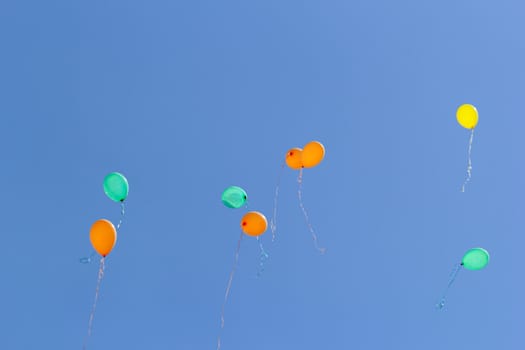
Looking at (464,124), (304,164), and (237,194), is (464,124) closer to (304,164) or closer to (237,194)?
(304,164)

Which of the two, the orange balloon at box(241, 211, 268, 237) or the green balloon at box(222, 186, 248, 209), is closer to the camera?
the orange balloon at box(241, 211, 268, 237)

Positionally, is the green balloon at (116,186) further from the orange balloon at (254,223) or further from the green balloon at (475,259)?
the green balloon at (475,259)

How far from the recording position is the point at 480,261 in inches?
467

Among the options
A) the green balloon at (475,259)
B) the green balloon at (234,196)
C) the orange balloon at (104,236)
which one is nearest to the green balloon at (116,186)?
the orange balloon at (104,236)

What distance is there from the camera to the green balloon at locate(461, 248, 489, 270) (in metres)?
11.8

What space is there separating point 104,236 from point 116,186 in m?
0.75

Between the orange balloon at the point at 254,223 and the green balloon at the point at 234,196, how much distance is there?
370 millimetres

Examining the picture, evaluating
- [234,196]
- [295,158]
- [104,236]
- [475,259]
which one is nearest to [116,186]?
[104,236]

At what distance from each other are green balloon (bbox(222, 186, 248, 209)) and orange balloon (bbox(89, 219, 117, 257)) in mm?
1738

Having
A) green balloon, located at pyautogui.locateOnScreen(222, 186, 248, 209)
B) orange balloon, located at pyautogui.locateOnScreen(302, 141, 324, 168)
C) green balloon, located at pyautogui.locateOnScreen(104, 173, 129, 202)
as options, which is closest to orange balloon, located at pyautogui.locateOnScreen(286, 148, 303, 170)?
orange balloon, located at pyautogui.locateOnScreen(302, 141, 324, 168)

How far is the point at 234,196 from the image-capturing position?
11.7 meters

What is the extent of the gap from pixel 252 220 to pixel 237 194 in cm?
53

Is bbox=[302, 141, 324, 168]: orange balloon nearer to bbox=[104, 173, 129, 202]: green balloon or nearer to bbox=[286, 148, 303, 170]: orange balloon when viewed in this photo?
bbox=[286, 148, 303, 170]: orange balloon

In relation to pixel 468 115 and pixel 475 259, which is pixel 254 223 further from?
pixel 468 115
